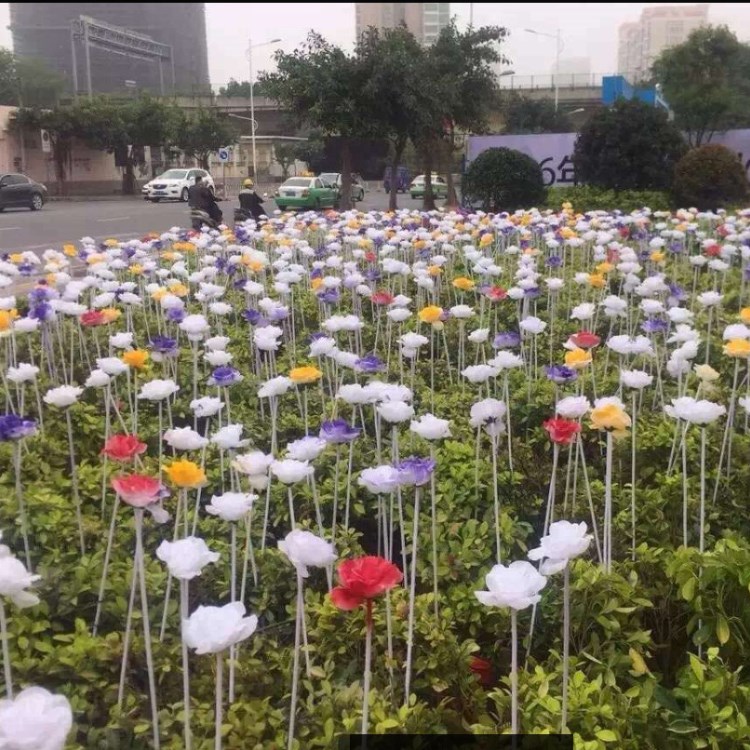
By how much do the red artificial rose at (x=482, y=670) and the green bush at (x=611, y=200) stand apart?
1334 centimetres

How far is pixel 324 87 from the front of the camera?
16.4m

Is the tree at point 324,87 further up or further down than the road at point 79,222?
further up

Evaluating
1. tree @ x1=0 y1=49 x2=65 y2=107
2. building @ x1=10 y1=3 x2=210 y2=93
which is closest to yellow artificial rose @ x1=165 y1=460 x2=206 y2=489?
building @ x1=10 y1=3 x2=210 y2=93

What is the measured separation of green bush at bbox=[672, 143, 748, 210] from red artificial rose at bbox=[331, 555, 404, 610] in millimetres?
15129

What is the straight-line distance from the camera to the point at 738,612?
7.87 ft

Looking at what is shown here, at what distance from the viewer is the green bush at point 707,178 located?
15.3m

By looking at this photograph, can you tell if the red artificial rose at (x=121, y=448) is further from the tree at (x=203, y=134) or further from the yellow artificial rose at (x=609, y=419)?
the tree at (x=203, y=134)

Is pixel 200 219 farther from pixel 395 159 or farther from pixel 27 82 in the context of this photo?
pixel 395 159

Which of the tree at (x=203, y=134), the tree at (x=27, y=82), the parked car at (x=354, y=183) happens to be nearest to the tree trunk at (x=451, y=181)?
the parked car at (x=354, y=183)

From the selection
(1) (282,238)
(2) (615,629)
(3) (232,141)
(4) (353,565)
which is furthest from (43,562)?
(3) (232,141)

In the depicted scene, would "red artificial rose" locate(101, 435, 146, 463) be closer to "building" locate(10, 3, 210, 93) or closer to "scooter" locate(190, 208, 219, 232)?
"building" locate(10, 3, 210, 93)

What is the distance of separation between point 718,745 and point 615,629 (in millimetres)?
496

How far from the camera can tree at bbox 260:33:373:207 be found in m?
16.4

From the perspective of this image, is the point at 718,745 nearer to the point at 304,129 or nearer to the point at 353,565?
the point at 353,565
